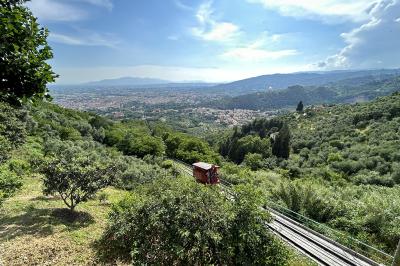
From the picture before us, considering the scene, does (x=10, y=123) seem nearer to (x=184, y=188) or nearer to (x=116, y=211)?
(x=116, y=211)

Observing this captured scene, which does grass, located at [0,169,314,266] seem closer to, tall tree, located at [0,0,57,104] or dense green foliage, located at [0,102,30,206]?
dense green foliage, located at [0,102,30,206]

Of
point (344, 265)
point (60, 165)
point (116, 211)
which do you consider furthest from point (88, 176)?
point (344, 265)

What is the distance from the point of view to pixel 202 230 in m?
9.37

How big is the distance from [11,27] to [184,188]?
22.2 ft

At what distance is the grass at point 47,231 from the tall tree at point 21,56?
24.8 ft

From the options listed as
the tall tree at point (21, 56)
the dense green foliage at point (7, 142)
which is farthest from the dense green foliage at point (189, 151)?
the tall tree at point (21, 56)

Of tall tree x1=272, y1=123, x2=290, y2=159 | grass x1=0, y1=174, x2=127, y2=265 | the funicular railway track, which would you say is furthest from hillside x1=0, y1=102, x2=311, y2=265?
tall tree x1=272, y1=123, x2=290, y2=159

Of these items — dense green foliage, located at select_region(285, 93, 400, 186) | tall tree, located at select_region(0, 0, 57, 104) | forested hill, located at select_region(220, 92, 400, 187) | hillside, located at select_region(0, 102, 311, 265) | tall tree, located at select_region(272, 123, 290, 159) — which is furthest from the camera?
tall tree, located at select_region(272, 123, 290, 159)

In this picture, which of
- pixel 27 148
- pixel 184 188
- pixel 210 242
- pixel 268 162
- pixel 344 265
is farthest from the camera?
pixel 268 162

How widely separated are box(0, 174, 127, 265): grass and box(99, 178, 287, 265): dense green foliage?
13.1ft

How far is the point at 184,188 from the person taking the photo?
34.9ft

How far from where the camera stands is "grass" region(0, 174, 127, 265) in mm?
12422

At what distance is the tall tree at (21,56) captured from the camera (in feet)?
22.2

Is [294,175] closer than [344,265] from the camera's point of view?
No
